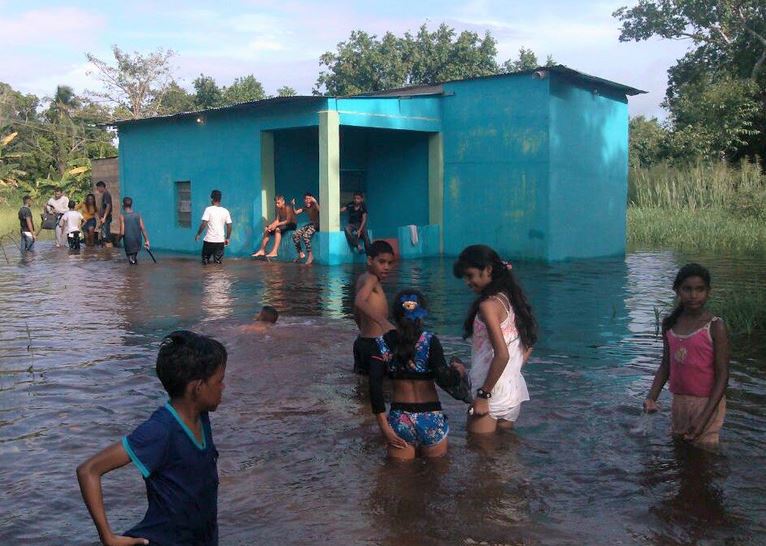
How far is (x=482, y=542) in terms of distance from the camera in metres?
4.33

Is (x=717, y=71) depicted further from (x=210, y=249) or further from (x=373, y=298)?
(x=373, y=298)

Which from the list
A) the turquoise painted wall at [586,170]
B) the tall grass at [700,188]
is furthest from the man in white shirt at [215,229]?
the tall grass at [700,188]

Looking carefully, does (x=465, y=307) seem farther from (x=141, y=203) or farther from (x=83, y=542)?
(x=141, y=203)

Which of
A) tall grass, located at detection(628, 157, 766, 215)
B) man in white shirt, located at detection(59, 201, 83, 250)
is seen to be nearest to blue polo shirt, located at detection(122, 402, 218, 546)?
man in white shirt, located at detection(59, 201, 83, 250)

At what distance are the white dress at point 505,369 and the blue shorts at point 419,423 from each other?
503 mm

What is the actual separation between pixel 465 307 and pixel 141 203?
16.7 m

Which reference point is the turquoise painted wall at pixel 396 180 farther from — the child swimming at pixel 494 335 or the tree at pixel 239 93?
the tree at pixel 239 93

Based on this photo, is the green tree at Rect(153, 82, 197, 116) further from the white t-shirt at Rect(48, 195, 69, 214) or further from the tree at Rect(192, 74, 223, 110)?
the white t-shirt at Rect(48, 195, 69, 214)

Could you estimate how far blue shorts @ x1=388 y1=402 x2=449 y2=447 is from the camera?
17.0 feet

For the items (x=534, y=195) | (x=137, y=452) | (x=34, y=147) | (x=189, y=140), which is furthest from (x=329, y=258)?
(x=34, y=147)

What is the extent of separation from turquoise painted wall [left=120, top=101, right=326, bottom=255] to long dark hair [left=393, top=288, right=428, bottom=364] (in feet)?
47.6

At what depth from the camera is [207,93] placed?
169ft

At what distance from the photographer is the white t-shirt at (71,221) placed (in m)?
23.5

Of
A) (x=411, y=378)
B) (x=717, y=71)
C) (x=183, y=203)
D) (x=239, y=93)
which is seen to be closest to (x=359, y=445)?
Result: (x=411, y=378)
